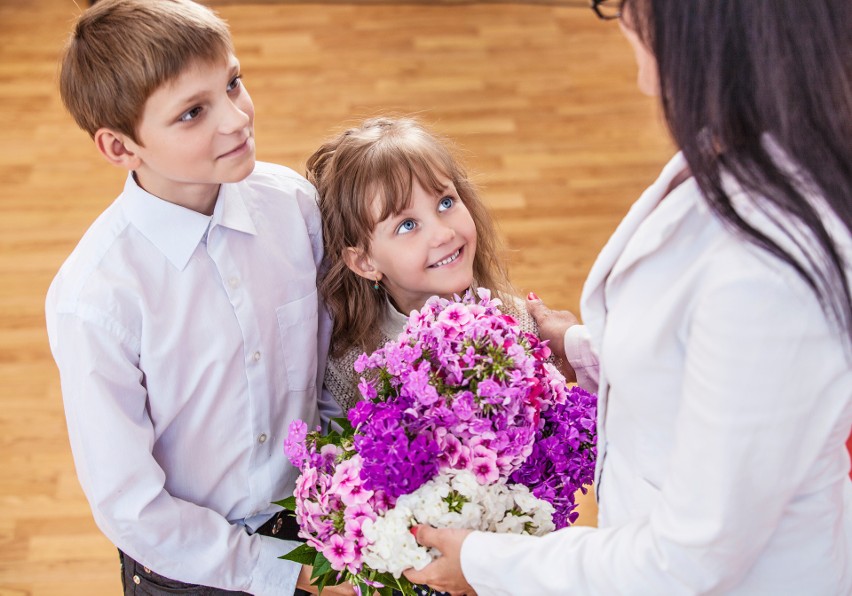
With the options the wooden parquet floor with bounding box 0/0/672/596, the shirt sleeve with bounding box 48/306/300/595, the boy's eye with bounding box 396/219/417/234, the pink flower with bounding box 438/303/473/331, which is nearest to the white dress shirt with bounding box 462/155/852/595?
the pink flower with bounding box 438/303/473/331

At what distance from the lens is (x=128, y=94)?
1.37 m

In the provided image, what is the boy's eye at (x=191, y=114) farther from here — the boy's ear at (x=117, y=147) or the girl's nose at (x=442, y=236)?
the girl's nose at (x=442, y=236)

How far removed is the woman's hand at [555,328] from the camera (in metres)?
1.80

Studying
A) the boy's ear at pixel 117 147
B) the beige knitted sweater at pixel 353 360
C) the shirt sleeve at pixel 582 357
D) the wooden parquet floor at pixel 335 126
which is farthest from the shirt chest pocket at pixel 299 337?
the wooden parquet floor at pixel 335 126

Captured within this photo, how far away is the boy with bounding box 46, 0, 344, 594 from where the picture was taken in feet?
4.53

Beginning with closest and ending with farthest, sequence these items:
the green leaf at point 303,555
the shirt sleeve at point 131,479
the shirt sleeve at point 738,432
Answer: the shirt sleeve at point 738,432, the shirt sleeve at point 131,479, the green leaf at point 303,555

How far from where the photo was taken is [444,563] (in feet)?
4.23

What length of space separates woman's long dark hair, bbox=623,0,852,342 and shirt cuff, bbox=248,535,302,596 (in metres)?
0.96

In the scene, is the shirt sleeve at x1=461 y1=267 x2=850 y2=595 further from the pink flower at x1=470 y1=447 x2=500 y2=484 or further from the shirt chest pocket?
the shirt chest pocket

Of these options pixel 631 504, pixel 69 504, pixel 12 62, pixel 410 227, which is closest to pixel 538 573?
pixel 631 504

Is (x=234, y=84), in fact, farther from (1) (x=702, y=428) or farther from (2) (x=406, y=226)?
(1) (x=702, y=428)

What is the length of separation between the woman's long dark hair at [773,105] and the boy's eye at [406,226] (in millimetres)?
780

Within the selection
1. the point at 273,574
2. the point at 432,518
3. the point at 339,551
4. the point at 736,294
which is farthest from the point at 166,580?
the point at 736,294

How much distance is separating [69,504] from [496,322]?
1721mm
